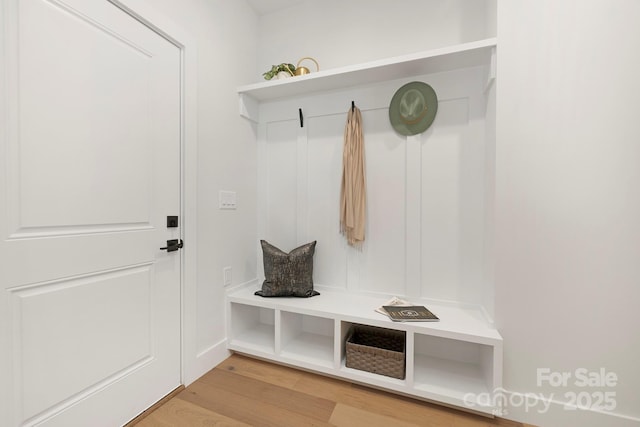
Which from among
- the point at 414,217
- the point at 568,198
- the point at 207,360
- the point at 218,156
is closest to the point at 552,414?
the point at 568,198

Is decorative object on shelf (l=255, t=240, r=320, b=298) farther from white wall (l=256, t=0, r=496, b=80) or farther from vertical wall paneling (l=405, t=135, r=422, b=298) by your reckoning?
white wall (l=256, t=0, r=496, b=80)

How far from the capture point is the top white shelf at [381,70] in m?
1.46

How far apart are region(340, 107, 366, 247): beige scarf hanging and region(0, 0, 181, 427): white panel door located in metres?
1.08

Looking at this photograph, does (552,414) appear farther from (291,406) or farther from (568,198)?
(291,406)

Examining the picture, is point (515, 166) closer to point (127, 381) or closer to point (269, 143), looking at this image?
point (269, 143)

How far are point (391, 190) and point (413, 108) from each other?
0.55 metres

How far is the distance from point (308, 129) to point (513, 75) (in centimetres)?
129

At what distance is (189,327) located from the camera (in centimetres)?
159

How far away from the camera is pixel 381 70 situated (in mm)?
1665

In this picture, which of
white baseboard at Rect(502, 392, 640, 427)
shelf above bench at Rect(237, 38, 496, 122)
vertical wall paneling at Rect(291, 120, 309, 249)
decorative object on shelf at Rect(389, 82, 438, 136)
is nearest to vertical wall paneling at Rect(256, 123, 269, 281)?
shelf above bench at Rect(237, 38, 496, 122)

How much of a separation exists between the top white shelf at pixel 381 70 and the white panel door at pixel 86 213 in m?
0.67

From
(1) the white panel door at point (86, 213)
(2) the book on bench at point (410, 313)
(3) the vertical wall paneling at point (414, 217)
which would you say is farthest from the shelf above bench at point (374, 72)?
(2) the book on bench at point (410, 313)

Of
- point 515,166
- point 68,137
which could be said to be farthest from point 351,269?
point 68,137

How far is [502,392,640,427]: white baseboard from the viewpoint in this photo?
3.98ft
